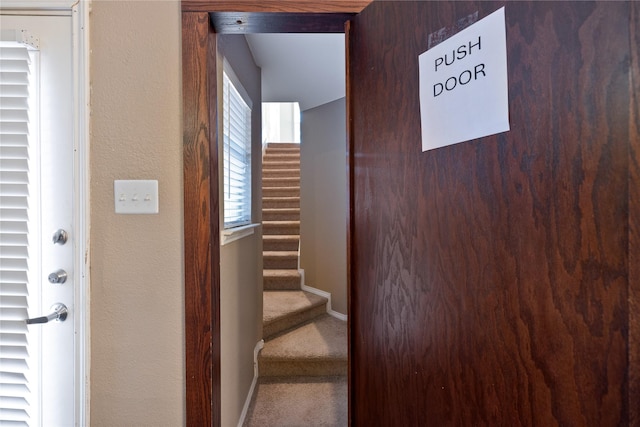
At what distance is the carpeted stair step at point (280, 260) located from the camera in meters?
3.44

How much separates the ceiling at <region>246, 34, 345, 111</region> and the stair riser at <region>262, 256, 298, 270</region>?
1.76 metres

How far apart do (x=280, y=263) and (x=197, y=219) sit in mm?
2497

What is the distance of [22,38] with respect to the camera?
973mm

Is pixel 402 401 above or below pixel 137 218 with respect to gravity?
below

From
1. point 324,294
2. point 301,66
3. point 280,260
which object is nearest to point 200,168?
point 301,66

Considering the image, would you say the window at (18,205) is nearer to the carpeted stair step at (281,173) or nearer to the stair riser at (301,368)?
the stair riser at (301,368)

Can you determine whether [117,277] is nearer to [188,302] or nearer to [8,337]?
[188,302]

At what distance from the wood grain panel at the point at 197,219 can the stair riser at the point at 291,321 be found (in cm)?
142

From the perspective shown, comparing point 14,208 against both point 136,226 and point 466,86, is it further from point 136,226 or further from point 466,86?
point 466,86

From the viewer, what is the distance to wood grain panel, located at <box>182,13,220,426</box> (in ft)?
3.39

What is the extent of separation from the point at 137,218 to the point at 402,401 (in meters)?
1.06

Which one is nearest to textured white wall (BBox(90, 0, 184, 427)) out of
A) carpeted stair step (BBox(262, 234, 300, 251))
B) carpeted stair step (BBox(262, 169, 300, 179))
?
carpeted stair step (BBox(262, 234, 300, 251))

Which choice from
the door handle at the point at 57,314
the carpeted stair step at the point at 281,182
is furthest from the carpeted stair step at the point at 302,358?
the carpeted stair step at the point at 281,182

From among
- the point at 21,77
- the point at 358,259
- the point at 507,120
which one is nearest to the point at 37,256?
the point at 21,77
